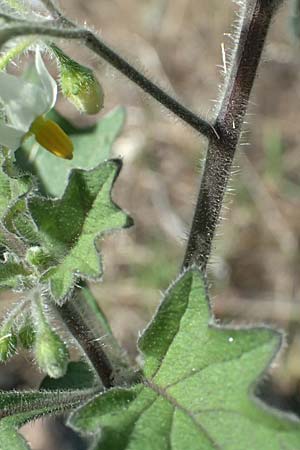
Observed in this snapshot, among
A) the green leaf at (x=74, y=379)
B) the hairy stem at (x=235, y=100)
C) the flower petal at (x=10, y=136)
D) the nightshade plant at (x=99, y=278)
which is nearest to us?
the nightshade plant at (x=99, y=278)

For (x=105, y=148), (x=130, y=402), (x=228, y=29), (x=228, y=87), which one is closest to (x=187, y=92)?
(x=228, y=29)

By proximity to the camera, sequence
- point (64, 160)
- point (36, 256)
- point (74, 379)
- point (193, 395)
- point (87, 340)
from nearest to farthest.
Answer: point (193, 395)
point (36, 256)
point (87, 340)
point (74, 379)
point (64, 160)

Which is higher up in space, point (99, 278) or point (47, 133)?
point (47, 133)

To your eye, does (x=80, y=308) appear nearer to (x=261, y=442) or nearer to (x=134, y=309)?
(x=261, y=442)

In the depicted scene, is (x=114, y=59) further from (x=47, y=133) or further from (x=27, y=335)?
A: (x=27, y=335)

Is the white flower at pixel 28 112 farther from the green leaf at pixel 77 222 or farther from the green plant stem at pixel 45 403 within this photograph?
the green plant stem at pixel 45 403

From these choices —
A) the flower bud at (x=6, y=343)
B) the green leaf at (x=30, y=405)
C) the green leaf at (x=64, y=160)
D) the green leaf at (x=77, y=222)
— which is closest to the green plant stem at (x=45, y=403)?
the green leaf at (x=30, y=405)

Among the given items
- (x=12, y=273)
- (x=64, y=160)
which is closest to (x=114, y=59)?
(x=12, y=273)
